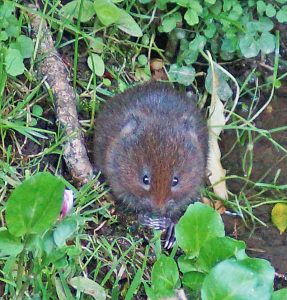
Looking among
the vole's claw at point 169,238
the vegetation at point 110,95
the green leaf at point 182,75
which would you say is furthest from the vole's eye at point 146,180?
the green leaf at point 182,75

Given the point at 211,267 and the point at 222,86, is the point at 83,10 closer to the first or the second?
the point at 222,86

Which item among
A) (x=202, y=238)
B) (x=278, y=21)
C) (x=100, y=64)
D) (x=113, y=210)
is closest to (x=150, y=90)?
(x=100, y=64)

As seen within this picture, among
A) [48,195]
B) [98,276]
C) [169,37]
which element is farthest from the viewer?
[169,37]

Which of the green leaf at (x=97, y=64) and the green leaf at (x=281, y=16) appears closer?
the green leaf at (x=97, y=64)

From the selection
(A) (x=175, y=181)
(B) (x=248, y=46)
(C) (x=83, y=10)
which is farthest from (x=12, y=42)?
(B) (x=248, y=46)

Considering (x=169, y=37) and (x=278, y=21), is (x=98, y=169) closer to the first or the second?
(x=169, y=37)

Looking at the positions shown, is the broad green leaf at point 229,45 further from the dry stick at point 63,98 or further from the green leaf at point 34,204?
the green leaf at point 34,204
